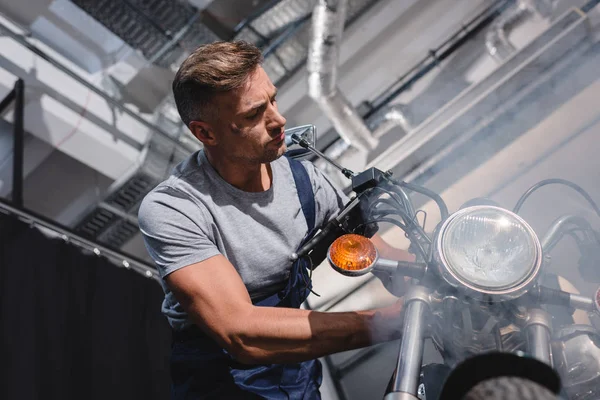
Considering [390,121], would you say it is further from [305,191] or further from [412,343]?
[412,343]

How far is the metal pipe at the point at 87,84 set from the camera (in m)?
3.45

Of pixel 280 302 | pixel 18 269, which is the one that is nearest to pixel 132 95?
pixel 18 269

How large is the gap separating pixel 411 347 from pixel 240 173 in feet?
2.34

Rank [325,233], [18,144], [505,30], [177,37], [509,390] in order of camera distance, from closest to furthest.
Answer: [509,390], [325,233], [18,144], [505,30], [177,37]

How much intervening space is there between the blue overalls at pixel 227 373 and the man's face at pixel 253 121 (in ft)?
0.74

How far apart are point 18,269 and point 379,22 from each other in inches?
111

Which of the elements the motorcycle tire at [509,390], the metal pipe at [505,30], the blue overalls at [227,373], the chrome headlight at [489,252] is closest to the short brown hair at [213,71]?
the blue overalls at [227,373]

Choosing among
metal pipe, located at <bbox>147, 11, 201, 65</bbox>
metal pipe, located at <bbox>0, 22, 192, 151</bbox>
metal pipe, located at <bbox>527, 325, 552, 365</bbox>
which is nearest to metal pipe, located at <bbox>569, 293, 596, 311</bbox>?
metal pipe, located at <bbox>527, 325, 552, 365</bbox>

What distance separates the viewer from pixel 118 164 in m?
4.07

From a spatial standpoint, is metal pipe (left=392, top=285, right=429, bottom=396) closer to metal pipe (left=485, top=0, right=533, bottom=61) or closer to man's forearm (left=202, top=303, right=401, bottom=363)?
man's forearm (left=202, top=303, right=401, bottom=363)

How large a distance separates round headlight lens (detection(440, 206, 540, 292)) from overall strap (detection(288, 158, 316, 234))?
0.55 meters

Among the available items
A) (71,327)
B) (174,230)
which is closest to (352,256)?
(174,230)

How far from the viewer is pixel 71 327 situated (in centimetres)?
241

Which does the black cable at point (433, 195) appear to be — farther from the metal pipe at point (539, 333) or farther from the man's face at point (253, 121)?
the man's face at point (253, 121)
